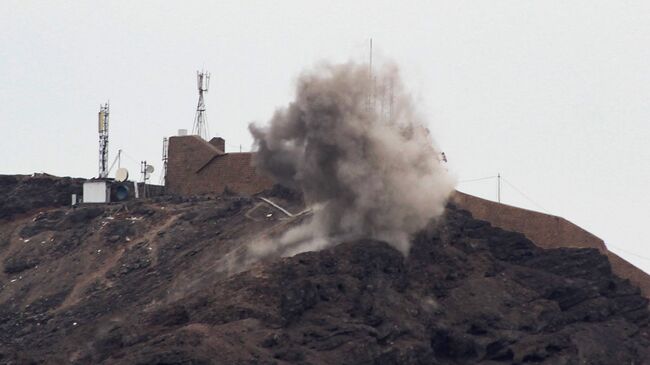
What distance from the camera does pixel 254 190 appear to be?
104 meters

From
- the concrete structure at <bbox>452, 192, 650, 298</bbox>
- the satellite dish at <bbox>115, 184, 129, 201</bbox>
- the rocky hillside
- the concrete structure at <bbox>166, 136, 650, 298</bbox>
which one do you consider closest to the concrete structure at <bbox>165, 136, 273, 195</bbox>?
the concrete structure at <bbox>166, 136, 650, 298</bbox>

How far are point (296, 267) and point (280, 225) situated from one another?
9295 mm

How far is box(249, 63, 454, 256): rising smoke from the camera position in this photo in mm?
93000

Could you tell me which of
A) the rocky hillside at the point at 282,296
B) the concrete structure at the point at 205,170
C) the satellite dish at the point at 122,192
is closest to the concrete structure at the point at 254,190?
the concrete structure at the point at 205,170

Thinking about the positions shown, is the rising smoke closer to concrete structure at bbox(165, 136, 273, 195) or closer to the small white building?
concrete structure at bbox(165, 136, 273, 195)

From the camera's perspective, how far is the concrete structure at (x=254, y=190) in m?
102

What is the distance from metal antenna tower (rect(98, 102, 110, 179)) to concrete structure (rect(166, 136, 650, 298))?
4995 millimetres

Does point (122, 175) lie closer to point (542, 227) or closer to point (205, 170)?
point (205, 170)

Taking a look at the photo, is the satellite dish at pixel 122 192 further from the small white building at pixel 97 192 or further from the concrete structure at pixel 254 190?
the concrete structure at pixel 254 190

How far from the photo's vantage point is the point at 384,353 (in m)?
83.2

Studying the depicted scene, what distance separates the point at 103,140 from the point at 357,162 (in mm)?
23903

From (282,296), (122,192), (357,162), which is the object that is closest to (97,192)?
(122,192)

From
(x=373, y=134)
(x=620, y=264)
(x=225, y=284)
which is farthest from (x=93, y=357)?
(x=620, y=264)

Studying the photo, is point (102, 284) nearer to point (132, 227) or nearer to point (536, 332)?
point (132, 227)
